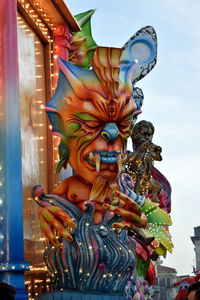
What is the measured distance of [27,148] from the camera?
775 cm

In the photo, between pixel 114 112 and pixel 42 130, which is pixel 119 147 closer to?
pixel 114 112

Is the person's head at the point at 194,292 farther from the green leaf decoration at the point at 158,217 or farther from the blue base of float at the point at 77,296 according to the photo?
the green leaf decoration at the point at 158,217

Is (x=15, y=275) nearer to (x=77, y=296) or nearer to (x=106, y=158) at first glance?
(x=77, y=296)

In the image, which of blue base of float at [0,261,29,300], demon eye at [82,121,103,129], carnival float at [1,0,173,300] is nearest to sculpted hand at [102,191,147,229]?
carnival float at [1,0,173,300]

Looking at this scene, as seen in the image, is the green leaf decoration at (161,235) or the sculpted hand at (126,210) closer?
the sculpted hand at (126,210)

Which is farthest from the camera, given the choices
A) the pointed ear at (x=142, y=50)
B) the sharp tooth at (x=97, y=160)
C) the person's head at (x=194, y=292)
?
the pointed ear at (x=142, y=50)

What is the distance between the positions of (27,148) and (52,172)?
2.55 ft

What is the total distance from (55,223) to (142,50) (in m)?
3.88

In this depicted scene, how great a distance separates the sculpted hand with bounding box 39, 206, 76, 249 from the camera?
21.4 ft

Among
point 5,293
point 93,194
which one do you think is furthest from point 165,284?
point 5,293

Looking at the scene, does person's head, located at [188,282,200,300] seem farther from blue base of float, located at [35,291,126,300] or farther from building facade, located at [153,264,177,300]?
building facade, located at [153,264,177,300]

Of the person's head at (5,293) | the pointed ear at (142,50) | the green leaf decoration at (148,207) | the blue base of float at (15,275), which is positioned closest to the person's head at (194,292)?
the person's head at (5,293)

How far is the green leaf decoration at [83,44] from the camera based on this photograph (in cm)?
939

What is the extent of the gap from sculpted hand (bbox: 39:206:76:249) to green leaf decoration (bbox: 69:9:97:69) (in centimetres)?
323
